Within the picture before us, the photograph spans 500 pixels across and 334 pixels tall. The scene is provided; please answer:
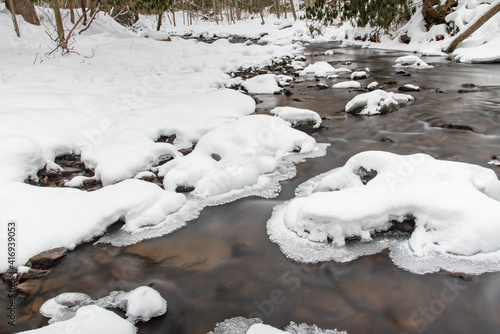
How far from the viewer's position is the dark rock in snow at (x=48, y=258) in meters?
2.20

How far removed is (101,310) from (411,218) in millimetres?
2150

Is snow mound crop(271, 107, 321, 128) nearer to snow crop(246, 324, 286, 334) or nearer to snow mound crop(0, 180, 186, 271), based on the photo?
snow mound crop(0, 180, 186, 271)

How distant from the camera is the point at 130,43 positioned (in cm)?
1071

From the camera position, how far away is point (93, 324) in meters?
1.60

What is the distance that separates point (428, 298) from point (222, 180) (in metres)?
2.01

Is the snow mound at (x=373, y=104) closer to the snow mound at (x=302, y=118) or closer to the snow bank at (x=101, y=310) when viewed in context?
the snow mound at (x=302, y=118)

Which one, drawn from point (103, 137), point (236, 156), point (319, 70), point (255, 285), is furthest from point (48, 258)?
point (319, 70)

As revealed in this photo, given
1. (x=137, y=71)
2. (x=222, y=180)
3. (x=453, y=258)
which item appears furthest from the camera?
(x=137, y=71)

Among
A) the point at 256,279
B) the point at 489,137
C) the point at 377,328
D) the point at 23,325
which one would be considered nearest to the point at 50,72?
the point at 23,325

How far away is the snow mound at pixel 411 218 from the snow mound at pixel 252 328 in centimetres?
51

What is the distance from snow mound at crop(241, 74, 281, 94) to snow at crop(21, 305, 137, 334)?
6205 millimetres

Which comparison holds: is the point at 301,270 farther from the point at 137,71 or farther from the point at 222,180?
the point at 137,71

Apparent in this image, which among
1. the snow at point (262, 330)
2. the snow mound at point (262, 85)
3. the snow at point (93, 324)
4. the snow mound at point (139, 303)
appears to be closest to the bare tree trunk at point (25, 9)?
the snow mound at point (262, 85)

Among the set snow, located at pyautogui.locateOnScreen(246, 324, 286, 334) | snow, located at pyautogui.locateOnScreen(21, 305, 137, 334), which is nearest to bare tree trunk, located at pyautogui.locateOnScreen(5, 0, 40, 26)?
snow, located at pyautogui.locateOnScreen(21, 305, 137, 334)
